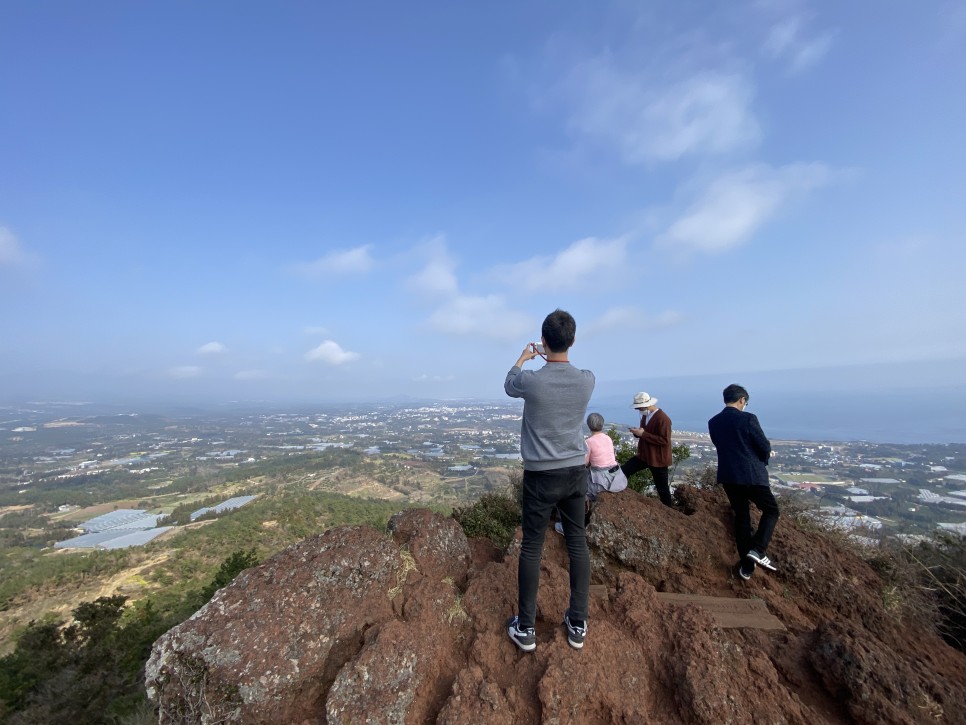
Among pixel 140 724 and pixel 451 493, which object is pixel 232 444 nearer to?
pixel 451 493

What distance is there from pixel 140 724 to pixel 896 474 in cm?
2940

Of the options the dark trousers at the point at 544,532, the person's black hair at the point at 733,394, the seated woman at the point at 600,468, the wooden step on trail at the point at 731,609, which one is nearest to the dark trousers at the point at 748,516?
the wooden step on trail at the point at 731,609

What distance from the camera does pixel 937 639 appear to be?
3908 millimetres

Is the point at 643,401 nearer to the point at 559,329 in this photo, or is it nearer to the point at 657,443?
the point at 657,443

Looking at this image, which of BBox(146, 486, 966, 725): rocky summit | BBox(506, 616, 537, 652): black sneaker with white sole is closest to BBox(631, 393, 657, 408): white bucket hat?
BBox(146, 486, 966, 725): rocky summit

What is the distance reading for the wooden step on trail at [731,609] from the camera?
3.83 m

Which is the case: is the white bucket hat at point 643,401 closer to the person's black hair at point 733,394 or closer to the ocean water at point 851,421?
the person's black hair at point 733,394

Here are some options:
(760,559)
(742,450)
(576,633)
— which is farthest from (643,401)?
(576,633)

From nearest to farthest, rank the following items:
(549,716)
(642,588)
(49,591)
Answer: (549,716), (642,588), (49,591)

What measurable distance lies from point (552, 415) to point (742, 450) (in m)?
2.98

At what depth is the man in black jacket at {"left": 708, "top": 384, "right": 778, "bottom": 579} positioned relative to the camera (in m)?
4.58

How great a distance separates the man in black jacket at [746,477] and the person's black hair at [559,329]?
9.20 feet

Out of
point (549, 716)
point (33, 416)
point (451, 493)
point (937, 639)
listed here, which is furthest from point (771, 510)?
point (33, 416)

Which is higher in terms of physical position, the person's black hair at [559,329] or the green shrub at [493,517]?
the person's black hair at [559,329]
